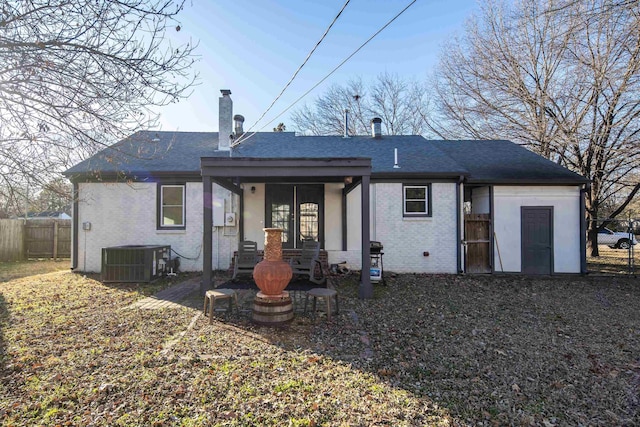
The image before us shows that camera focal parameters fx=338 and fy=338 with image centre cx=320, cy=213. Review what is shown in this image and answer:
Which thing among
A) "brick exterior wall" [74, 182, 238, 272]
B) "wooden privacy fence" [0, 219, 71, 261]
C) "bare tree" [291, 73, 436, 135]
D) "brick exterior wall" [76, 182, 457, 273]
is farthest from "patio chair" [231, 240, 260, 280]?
"bare tree" [291, 73, 436, 135]

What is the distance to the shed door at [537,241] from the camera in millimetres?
10758

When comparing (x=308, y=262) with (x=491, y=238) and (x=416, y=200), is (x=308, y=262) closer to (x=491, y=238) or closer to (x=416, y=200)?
(x=416, y=200)

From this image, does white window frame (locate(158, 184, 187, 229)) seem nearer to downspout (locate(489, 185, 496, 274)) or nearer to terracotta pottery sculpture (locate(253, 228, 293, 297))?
terracotta pottery sculpture (locate(253, 228, 293, 297))

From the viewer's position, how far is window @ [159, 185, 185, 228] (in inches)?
417

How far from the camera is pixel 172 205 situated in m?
10.7

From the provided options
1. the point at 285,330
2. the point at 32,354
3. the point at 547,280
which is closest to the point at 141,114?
the point at 32,354

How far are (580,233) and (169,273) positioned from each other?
12758mm

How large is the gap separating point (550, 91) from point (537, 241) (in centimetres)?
903

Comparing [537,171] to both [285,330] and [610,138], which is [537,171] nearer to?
[610,138]

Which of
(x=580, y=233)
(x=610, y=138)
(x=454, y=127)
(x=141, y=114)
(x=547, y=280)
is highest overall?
(x=454, y=127)

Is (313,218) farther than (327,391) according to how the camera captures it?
Yes

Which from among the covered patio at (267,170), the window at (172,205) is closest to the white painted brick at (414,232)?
the covered patio at (267,170)

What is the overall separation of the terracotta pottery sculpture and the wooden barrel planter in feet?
0.30

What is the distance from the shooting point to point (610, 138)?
597 inches
